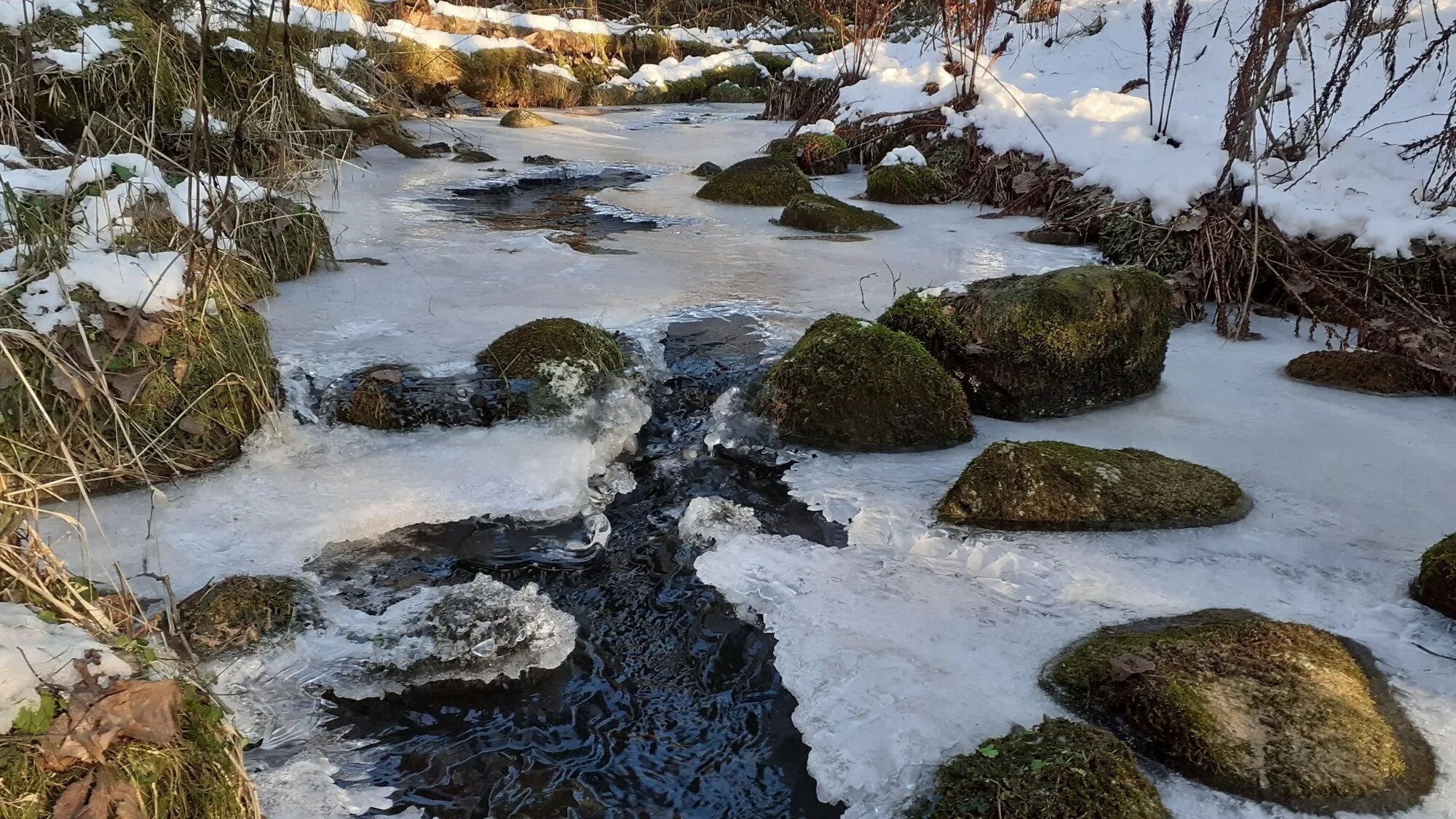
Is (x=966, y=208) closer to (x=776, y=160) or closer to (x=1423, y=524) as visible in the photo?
(x=776, y=160)

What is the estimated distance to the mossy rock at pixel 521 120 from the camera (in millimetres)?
13828

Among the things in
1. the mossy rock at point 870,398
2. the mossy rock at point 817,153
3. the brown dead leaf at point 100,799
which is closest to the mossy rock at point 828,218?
the mossy rock at point 817,153

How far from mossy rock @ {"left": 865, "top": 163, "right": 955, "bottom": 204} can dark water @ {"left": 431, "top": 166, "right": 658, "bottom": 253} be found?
270cm

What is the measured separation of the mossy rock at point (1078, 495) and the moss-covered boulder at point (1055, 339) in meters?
0.91

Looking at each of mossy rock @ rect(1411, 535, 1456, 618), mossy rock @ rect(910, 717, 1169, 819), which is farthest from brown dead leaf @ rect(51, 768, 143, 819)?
mossy rock @ rect(1411, 535, 1456, 618)

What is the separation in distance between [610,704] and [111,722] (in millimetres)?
1282

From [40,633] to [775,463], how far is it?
2.76 metres

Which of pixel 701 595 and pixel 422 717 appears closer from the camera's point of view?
pixel 422 717

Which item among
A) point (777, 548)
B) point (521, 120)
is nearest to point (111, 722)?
point (777, 548)

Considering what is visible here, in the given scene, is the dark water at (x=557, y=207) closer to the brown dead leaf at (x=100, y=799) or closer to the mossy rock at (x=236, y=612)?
the mossy rock at (x=236, y=612)

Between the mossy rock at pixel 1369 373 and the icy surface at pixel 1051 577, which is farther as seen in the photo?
the mossy rock at pixel 1369 373

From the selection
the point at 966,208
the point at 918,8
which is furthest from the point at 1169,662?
the point at 918,8

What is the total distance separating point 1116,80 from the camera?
9.52 m

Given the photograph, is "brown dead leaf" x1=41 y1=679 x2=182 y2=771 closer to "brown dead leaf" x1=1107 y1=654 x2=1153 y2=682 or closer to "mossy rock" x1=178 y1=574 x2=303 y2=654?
"mossy rock" x1=178 y1=574 x2=303 y2=654
